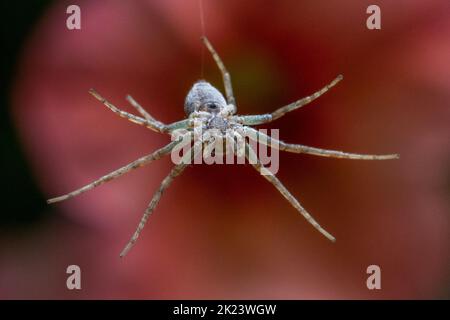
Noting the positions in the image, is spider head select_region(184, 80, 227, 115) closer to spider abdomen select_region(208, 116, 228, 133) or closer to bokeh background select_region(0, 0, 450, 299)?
spider abdomen select_region(208, 116, 228, 133)

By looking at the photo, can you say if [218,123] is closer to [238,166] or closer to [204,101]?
[204,101]

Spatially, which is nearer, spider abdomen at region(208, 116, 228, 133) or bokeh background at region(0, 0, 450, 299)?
spider abdomen at region(208, 116, 228, 133)

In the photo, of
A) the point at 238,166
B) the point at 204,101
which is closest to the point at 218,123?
the point at 204,101

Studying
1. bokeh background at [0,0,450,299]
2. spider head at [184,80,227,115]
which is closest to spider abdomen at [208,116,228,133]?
spider head at [184,80,227,115]

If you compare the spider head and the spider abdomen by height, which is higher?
the spider head

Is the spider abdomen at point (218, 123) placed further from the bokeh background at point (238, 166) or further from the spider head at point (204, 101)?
the bokeh background at point (238, 166)
